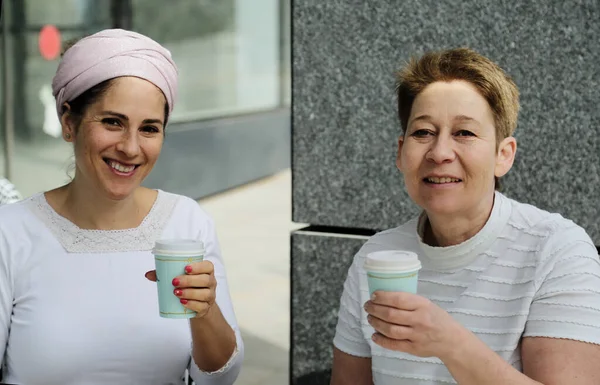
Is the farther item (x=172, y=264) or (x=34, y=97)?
(x=34, y=97)

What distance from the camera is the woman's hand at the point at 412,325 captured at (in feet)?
5.82

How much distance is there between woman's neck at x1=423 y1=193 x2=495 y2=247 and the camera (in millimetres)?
2197

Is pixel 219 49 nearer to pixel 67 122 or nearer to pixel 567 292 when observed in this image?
pixel 67 122

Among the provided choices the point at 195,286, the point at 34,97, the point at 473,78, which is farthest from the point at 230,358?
the point at 34,97

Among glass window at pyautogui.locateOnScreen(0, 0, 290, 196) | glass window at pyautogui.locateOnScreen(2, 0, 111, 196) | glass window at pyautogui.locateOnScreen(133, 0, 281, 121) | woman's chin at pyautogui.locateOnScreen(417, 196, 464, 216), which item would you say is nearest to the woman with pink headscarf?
woman's chin at pyautogui.locateOnScreen(417, 196, 464, 216)

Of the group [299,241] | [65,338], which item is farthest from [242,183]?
[65,338]

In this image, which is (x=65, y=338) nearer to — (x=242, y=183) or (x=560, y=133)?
(x=560, y=133)

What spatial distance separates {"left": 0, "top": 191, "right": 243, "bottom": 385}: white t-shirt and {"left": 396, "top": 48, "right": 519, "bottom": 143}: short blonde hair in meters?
0.77

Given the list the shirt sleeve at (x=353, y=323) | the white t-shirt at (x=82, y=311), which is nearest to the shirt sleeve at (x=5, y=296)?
the white t-shirt at (x=82, y=311)

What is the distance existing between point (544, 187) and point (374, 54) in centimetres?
68

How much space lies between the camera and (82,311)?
2.41 metres

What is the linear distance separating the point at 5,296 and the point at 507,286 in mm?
1286

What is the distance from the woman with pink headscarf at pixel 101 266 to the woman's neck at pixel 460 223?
1.94 feet

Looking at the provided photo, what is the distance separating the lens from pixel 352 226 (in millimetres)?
3076
